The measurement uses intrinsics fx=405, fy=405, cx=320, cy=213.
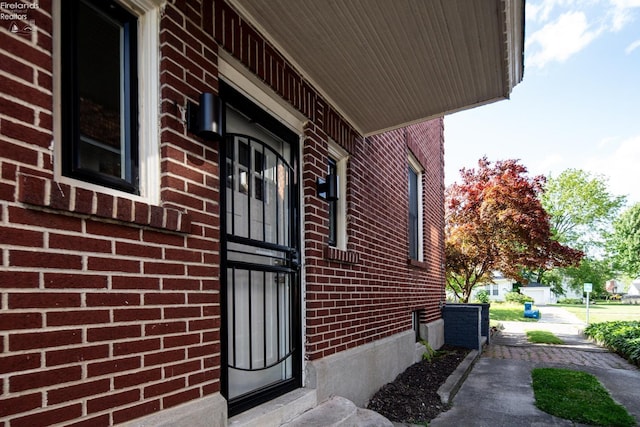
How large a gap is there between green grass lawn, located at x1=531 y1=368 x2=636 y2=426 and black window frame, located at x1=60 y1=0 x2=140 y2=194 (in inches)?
187

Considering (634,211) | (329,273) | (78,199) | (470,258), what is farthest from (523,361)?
(634,211)

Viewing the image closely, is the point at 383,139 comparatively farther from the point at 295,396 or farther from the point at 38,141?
the point at 38,141

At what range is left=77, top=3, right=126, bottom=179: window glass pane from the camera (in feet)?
6.20

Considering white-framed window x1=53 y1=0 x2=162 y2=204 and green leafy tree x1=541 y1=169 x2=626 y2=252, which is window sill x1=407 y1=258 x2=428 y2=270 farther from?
green leafy tree x1=541 y1=169 x2=626 y2=252

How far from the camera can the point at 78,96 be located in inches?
73.0

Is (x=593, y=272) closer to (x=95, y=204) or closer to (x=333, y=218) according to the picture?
(x=333, y=218)

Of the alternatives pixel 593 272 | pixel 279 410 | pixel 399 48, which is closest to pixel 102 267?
pixel 279 410

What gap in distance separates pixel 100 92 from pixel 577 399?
5.67m

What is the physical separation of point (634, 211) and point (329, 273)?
173 feet

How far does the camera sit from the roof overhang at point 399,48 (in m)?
2.82

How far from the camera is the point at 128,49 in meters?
2.12

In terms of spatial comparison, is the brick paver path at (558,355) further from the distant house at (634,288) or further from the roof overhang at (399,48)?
the distant house at (634,288)

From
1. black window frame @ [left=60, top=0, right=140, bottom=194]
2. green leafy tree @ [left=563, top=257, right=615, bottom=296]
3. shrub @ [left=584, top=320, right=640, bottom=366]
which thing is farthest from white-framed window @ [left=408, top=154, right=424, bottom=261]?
green leafy tree @ [left=563, top=257, right=615, bottom=296]

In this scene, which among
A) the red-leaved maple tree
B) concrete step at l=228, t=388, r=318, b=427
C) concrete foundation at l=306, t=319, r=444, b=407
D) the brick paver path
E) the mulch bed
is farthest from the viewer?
the red-leaved maple tree
